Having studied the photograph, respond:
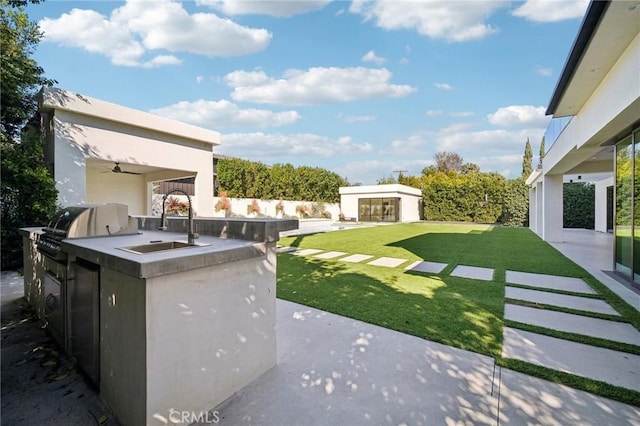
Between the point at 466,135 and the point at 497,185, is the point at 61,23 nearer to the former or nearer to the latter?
the point at 497,185

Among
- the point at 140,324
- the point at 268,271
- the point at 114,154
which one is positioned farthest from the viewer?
the point at 114,154

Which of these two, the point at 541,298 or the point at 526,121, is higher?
the point at 526,121

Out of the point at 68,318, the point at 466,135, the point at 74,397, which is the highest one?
the point at 466,135

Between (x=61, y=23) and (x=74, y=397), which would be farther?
(x=61, y=23)

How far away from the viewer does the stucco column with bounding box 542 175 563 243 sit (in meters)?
13.4

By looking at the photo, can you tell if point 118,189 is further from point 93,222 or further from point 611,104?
point 611,104

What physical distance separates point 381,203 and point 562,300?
23.6 m

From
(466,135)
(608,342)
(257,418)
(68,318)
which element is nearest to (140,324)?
(257,418)

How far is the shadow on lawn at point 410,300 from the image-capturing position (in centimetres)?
381

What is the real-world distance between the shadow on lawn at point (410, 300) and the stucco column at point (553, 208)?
1003 cm

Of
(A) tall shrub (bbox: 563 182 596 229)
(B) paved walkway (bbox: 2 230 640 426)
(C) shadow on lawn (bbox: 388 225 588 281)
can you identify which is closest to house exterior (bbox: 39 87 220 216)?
(B) paved walkway (bbox: 2 230 640 426)

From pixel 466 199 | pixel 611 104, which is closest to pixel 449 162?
pixel 466 199

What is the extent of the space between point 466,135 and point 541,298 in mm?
42313

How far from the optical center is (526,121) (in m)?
26.1
